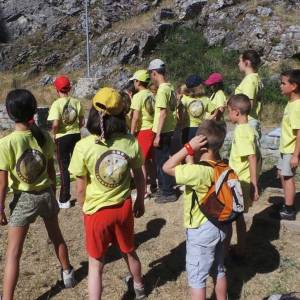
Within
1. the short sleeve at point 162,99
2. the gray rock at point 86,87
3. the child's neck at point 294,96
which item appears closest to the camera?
the child's neck at point 294,96

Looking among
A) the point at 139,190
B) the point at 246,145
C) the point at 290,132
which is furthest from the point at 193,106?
the point at 139,190

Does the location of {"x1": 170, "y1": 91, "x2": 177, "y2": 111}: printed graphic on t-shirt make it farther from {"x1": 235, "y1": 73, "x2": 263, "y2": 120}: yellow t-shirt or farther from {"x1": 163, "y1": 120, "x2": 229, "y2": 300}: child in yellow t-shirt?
{"x1": 163, "y1": 120, "x2": 229, "y2": 300}: child in yellow t-shirt

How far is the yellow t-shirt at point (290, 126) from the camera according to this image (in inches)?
161

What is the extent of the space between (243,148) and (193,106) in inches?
78.0

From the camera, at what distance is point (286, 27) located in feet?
56.2

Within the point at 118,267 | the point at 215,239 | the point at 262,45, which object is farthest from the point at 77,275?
the point at 262,45

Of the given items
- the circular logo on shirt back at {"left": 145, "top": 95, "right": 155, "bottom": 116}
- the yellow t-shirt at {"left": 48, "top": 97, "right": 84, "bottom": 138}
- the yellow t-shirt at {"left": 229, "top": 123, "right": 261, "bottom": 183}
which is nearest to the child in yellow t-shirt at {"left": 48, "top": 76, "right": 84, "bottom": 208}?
the yellow t-shirt at {"left": 48, "top": 97, "right": 84, "bottom": 138}

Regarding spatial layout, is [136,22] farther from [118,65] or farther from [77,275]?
[77,275]

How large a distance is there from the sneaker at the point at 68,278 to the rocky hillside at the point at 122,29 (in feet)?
46.2

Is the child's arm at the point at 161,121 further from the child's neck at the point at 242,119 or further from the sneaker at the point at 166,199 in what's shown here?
the child's neck at the point at 242,119

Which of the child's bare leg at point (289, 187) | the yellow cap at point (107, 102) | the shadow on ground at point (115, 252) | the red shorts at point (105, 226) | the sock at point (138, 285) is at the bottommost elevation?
the shadow on ground at point (115, 252)

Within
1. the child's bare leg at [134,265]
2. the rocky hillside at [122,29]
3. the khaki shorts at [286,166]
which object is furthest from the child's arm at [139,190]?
the rocky hillside at [122,29]

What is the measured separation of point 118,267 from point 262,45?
14.5 metres

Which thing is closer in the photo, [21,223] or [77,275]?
[21,223]
